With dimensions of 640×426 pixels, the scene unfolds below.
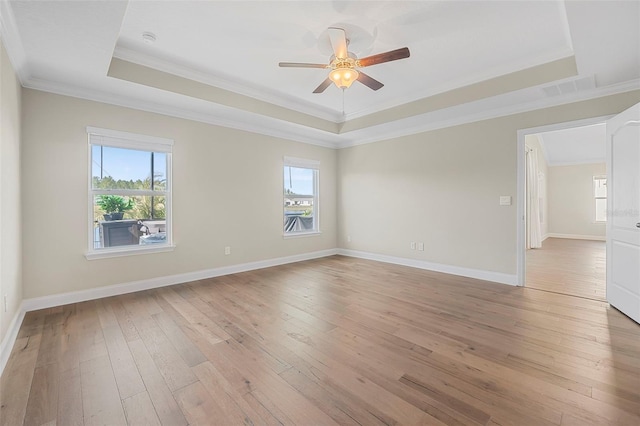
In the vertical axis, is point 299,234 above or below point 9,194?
below

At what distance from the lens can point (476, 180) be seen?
4.34 meters

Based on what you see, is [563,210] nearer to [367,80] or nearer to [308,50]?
[367,80]

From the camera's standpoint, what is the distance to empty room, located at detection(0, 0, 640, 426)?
178 cm

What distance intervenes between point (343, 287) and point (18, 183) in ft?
12.6

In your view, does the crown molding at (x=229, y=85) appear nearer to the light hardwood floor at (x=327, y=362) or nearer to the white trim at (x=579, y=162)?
the light hardwood floor at (x=327, y=362)

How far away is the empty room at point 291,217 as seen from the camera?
178cm

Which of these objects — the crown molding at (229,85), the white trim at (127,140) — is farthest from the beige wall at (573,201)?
the white trim at (127,140)

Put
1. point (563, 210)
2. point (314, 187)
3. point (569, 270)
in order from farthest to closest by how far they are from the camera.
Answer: point (563, 210), point (314, 187), point (569, 270)

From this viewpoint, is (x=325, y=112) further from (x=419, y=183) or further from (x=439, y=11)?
(x=439, y=11)

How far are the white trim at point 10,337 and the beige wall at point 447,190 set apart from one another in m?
5.04

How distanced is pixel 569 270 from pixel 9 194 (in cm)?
757

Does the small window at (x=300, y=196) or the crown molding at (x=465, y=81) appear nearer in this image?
the crown molding at (x=465, y=81)

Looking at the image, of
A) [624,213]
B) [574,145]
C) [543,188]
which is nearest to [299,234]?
[624,213]

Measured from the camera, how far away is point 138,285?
3736mm
